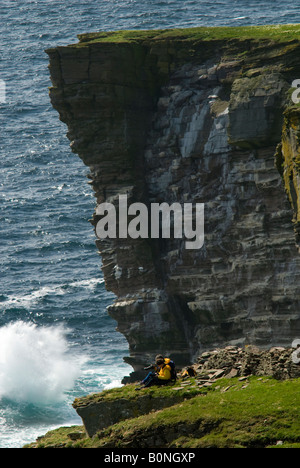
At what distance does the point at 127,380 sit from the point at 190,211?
15985 millimetres

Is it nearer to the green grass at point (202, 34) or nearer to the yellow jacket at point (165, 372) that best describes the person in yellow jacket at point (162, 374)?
the yellow jacket at point (165, 372)

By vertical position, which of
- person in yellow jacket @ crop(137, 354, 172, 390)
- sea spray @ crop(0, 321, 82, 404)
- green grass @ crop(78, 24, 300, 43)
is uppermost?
green grass @ crop(78, 24, 300, 43)

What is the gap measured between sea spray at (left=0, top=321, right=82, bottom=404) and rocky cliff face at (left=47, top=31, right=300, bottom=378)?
11269 mm

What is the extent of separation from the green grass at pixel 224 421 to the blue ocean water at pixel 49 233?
3056cm

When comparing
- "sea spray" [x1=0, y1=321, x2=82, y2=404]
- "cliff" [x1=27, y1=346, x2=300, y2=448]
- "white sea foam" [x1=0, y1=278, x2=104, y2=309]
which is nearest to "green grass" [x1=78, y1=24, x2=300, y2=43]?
"cliff" [x1=27, y1=346, x2=300, y2=448]

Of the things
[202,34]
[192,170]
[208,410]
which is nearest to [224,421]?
[208,410]

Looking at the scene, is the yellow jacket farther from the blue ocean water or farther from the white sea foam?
the white sea foam

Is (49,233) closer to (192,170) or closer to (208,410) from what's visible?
(192,170)

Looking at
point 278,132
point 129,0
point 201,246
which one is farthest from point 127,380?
point 129,0

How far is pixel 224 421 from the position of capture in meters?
40.5

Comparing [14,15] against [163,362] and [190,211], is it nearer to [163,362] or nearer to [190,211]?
[190,211]

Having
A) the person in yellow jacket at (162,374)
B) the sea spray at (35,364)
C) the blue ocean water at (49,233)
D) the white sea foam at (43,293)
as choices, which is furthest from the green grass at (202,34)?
the white sea foam at (43,293)

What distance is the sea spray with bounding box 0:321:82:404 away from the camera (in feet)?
275

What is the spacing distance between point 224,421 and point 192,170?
35.4 meters
